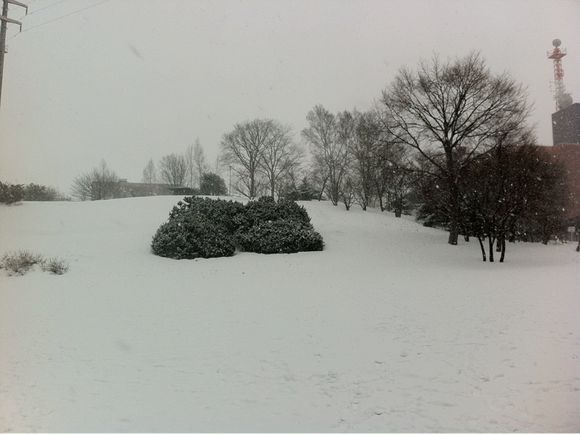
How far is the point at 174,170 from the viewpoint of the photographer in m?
62.5

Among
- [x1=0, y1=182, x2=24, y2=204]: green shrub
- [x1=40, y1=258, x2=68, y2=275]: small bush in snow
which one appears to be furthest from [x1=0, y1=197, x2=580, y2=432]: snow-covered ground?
[x1=0, y1=182, x2=24, y2=204]: green shrub

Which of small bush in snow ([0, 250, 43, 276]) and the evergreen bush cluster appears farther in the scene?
the evergreen bush cluster

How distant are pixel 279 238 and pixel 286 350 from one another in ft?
34.1

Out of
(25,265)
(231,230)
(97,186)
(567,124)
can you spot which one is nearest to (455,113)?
(567,124)

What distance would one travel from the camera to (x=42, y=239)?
1597 cm

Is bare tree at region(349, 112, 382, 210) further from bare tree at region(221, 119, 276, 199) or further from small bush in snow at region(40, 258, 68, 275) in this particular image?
small bush in snow at region(40, 258, 68, 275)

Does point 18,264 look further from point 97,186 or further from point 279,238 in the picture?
point 97,186

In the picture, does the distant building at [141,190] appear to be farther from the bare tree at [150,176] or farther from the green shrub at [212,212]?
the green shrub at [212,212]

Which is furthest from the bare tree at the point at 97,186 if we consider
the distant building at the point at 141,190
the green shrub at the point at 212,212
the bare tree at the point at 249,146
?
the green shrub at the point at 212,212

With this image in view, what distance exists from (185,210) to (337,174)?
75.6 feet

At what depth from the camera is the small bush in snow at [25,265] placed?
416 inches

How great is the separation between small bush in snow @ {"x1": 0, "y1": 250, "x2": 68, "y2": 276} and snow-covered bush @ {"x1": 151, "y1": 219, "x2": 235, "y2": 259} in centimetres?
344

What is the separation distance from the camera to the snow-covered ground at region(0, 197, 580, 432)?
392 cm

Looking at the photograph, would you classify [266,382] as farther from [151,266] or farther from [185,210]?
[185,210]
